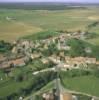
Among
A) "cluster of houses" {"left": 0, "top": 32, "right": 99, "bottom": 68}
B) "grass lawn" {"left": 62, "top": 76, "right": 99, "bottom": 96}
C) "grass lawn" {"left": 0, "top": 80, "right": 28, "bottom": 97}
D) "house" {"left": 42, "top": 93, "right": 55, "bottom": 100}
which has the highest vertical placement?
"house" {"left": 42, "top": 93, "right": 55, "bottom": 100}

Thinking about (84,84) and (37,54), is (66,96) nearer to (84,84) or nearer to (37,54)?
(84,84)

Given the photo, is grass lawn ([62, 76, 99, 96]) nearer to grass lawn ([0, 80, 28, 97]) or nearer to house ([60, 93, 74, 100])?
house ([60, 93, 74, 100])

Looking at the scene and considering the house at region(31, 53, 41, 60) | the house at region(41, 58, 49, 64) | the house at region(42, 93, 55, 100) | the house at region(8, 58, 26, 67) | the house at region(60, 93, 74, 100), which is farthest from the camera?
the house at region(31, 53, 41, 60)

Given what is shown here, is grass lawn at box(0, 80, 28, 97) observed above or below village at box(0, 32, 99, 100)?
above

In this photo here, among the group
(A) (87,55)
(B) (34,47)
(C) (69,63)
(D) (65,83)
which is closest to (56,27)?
(B) (34,47)

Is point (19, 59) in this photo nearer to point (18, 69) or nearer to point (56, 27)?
point (18, 69)

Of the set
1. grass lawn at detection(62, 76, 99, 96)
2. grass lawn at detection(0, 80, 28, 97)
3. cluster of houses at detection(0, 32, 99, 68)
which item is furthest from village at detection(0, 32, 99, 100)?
grass lawn at detection(0, 80, 28, 97)

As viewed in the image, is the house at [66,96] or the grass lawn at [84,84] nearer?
the house at [66,96]

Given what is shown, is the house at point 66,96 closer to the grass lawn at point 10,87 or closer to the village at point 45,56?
the village at point 45,56

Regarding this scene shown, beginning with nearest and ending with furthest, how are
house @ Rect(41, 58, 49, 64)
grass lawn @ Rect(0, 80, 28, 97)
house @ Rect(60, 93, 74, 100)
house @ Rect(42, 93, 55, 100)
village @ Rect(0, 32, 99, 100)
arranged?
house @ Rect(60, 93, 74, 100) → house @ Rect(42, 93, 55, 100) → grass lawn @ Rect(0, 80, 28, 97) → village @ Rect(0, 32, 99, 100) → house @ Rect(41, 58, 49, 64)

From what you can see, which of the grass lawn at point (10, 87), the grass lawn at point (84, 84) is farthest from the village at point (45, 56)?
the grass lawn at point (10, 87)
